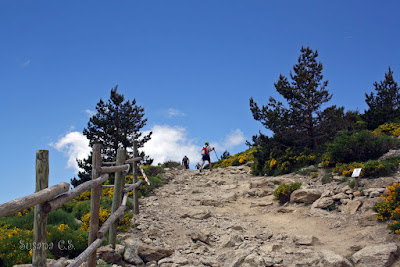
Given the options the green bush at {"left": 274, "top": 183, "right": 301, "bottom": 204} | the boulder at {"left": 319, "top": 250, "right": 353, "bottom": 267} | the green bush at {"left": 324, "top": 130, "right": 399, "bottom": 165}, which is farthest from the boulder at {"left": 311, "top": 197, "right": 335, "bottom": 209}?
the green bush at {"left": 324, "top": 130, "right": 399, "bottom": 165}

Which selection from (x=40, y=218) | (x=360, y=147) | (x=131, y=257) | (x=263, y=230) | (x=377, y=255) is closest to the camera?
(x=40, y=218)

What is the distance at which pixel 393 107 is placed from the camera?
27.9 m

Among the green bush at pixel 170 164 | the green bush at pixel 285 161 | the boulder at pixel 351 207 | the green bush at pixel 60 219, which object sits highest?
the green bush at pixel 170 164

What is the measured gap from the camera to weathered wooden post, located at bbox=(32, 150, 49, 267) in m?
4.29

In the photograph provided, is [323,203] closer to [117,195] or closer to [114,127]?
[117,195]

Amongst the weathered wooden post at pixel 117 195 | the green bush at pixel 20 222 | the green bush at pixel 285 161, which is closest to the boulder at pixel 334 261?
the weathered wooden post at pixel 117 195

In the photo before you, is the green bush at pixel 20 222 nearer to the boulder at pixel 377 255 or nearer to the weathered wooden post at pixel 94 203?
the weathered wooden post at pixel 94 203

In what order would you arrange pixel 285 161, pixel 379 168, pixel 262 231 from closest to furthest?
pixel 262 231
pixel 379 168
pixel 285 161

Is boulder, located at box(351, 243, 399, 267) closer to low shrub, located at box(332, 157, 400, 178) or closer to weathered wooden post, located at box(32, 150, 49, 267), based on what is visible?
low shrub, located at box(332, 157, 400, 178)

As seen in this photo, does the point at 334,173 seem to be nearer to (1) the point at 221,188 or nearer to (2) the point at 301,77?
(1) the point at 221,188

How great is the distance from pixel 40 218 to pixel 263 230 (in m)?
7.93

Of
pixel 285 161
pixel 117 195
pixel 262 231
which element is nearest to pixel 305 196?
pixel 262 231

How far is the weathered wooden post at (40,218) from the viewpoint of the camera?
14.1 feet

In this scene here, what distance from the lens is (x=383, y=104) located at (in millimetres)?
28859
